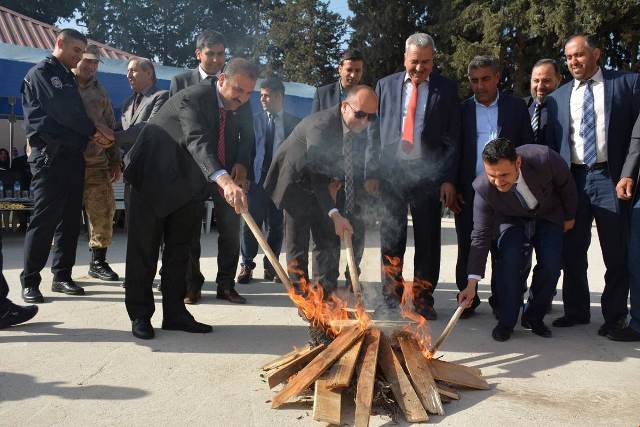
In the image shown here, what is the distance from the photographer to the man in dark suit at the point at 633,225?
4.24 meters

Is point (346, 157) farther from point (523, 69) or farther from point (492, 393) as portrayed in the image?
point (523, 69)

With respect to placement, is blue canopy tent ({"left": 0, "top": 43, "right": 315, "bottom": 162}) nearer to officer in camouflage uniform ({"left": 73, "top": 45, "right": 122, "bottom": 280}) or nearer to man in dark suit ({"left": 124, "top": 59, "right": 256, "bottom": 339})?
officer in camouflage uniform ({"left": 73, "top": 45, "right": 122, "bottom": 280})

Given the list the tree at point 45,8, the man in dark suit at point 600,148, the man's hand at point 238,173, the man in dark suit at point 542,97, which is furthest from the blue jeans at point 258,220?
the tree at point 45,8

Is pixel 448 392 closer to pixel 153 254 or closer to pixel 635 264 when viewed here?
pixel 635 264

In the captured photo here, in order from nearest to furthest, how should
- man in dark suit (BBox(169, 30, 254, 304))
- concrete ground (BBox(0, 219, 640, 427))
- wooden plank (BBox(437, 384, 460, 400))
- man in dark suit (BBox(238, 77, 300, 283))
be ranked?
concrete ground (BBox(0, 219, 640, 427)), wooden plank (BBox(437, 384, 460, 400)), man in dark suit (BBox(169, 30, 254, 304)), man in dark suit (BBox(238, 77, 300, 283))

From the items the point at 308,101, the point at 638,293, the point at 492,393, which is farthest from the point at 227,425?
the point at 308,101

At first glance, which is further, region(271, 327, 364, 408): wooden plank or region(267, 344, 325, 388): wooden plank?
region(267, 344, 325, 388): wooden plank

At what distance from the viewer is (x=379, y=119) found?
16.1 feet

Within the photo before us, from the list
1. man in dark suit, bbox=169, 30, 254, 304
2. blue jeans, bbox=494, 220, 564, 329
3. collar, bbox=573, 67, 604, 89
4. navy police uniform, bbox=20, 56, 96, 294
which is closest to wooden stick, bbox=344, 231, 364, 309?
blue jeans, bbox=494, 220, 564, 329

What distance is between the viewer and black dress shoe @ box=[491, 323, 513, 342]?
13.9 ft

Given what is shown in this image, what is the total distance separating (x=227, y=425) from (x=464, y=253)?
2.73 meters

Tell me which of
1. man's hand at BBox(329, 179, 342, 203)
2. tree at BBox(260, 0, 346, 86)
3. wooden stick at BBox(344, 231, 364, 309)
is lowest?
wooden stick at BBox(344, 231, 364, 309)

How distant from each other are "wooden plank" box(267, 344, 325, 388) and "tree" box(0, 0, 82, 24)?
2953 cm

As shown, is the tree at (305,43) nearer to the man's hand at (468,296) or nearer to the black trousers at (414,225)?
the black trousers at (414,225)
